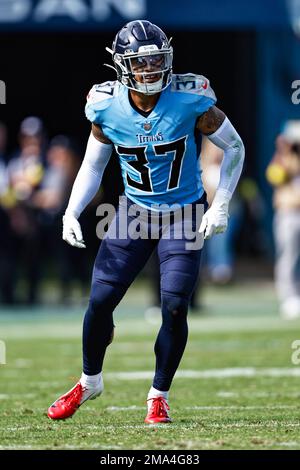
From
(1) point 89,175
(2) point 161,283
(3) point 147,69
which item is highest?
(3) point 147,69

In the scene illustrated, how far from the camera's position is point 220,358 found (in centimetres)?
869

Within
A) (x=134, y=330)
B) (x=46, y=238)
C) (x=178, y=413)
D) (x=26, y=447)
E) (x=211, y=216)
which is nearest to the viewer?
(x=26, y=447)

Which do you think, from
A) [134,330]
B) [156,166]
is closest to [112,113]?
[156,166]

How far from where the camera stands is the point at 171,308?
18.7 feet

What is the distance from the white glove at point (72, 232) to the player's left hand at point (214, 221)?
1.90 ft

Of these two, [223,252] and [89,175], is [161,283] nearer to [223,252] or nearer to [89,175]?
[89,175]

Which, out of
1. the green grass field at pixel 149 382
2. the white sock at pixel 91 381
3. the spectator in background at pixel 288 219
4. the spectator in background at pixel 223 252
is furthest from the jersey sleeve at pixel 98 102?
the spectator in background at pixel 223 252

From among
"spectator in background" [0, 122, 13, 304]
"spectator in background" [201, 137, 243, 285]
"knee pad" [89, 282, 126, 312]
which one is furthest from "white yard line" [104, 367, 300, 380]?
"spectator in background" [201, 137, 243, 285]

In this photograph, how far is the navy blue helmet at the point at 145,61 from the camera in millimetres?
5688

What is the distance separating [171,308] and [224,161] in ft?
2.59

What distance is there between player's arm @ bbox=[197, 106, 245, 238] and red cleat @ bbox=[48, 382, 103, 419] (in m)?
0.96

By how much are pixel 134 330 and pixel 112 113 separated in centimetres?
488

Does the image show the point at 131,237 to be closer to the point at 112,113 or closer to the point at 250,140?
the point at 112,113

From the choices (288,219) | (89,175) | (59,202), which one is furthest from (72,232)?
(59,202)
